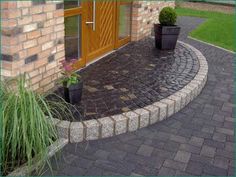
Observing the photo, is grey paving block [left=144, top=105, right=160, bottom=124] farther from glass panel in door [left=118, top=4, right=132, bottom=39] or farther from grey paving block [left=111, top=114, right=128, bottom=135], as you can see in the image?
glass panel in door [left=118, top=4, right=132, bottom=39]

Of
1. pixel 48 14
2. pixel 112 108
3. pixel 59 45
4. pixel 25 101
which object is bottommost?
pixel 112 108

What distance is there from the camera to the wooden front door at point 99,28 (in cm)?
534

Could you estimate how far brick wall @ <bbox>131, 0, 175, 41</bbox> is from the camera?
7043 mm

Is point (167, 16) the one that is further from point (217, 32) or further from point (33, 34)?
point (217, 32)

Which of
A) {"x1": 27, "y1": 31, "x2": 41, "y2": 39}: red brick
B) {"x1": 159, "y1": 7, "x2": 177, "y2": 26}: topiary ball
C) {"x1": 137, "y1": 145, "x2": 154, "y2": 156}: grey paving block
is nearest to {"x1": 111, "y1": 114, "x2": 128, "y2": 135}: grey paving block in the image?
{"x1": 137, "y1": 145, "x2": 154, "y2": 156}: grey paving block

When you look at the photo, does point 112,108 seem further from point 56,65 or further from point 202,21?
point 202,21

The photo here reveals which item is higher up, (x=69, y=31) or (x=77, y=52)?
(x=69, y=31)

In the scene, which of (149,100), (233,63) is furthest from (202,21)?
(149,100)

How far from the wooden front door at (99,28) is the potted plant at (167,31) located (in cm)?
93

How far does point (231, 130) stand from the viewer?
3.94 m

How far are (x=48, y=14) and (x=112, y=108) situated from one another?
1353 mm

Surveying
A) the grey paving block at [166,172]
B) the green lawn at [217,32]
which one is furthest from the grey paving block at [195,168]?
the green lawn at [217,32]

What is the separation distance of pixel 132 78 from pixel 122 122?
145 cm

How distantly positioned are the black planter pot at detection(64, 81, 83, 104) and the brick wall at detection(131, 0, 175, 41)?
3.59 meters
